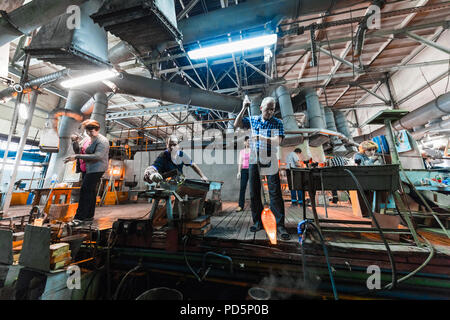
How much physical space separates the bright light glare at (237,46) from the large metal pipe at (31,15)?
9.02 feet

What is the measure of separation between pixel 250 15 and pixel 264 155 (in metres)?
4.11

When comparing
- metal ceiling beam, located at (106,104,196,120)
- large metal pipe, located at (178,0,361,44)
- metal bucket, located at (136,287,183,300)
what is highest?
large metal pipe, located at (178,0,361,44)

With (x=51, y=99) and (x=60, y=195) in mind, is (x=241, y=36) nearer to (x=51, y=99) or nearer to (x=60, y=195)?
(x=60, y=195)

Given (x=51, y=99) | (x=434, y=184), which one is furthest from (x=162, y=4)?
(x=51, y=99)

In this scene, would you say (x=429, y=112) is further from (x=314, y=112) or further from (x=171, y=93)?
(x=171, y=93)

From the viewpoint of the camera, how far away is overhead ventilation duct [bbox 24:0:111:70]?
3359 millimetres

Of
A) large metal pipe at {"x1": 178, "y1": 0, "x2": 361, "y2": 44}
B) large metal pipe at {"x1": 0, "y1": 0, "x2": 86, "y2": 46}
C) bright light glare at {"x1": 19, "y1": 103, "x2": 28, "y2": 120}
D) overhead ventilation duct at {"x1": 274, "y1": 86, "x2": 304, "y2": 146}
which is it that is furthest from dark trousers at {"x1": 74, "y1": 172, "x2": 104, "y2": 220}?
overhead ventilation duct at {"x1": 274, "y1": 86, "x2": 304, "y2": 146}

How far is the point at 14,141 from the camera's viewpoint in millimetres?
10828

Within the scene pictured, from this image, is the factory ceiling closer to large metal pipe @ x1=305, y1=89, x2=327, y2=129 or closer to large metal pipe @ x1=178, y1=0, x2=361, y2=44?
large metal pipe @ x1=178, y1=0, x2=361, y2=44

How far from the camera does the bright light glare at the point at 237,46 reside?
436 centimetres

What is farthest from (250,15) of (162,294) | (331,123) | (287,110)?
(331,123)

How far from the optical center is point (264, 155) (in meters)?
2.77

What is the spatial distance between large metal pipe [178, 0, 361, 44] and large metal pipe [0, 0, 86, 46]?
2.60 metres
